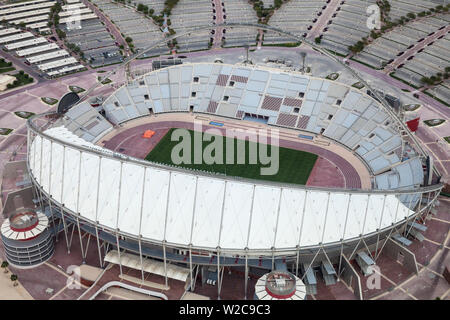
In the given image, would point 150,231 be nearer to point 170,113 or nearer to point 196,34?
point 170,113

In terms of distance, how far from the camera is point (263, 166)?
110625mm

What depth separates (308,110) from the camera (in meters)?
124

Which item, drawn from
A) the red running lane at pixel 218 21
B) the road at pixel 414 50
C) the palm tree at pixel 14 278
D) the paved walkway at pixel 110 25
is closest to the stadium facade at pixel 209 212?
the palm tree at pixel 14 278

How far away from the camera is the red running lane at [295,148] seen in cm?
10578

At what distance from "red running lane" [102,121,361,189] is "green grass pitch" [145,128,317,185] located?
163 centimetres

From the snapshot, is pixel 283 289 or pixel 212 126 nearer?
pixel 283 289

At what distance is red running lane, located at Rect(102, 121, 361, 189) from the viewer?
10578 centimetres

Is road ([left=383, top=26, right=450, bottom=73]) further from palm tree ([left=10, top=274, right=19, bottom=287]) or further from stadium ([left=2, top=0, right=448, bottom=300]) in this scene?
palm tree ([left=10, top=274, right=19, bottom=287])

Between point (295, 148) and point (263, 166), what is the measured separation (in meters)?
10.8

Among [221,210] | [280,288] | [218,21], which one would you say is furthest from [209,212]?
[218,21]

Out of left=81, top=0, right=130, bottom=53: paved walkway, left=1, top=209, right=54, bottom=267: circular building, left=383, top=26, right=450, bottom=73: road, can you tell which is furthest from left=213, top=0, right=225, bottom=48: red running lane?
left=1, top=209, right=54, bottom=267: circular building
